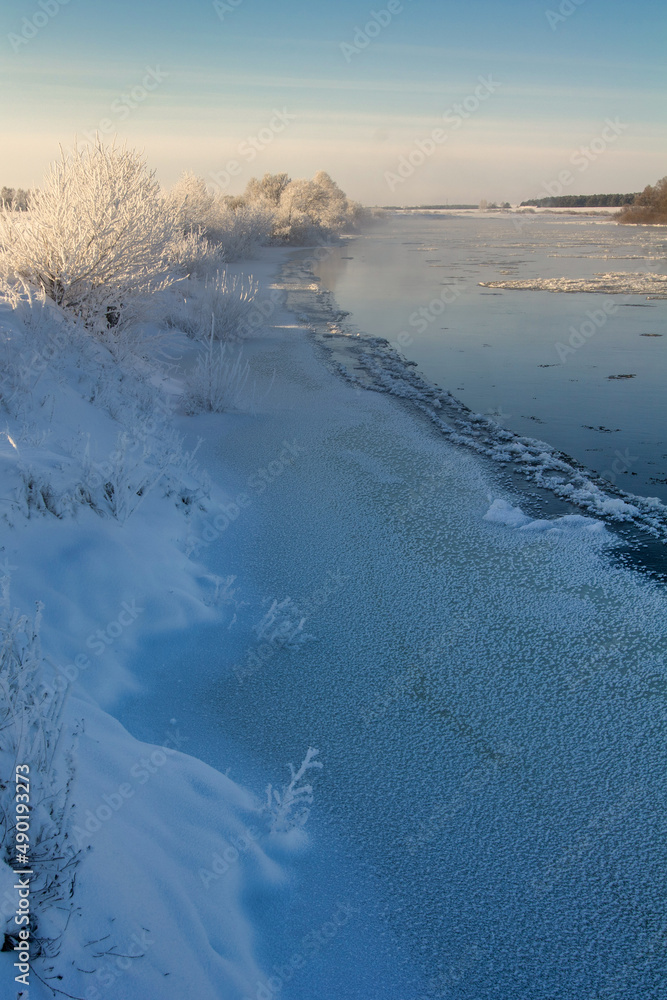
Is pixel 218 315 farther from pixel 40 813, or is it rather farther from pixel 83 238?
pixel 40 813

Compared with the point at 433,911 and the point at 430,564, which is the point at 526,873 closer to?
the point at 433,911

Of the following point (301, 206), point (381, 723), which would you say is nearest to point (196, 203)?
point (301, 206)

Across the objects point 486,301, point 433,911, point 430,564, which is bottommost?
point 433,911

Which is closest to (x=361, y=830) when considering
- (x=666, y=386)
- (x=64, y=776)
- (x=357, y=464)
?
(x=64, y=776)

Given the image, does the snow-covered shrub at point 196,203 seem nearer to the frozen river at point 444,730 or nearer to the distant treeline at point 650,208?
the frozen river at point 444,730

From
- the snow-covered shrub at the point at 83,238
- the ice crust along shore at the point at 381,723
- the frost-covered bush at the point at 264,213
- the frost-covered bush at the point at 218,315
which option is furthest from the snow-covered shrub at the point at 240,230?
the ice crust along shore at the point at 381,723

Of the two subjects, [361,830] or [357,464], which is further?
[357,464]
